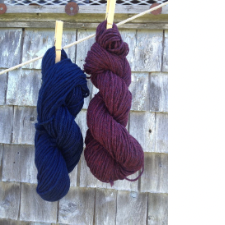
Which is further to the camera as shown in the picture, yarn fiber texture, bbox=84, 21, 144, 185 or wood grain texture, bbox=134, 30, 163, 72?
wood grain texture, bbox=134, 30, 163, 72

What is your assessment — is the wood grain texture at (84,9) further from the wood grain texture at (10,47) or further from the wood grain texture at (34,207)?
the wood grain texture at (34,207)

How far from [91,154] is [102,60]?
0.73 feet

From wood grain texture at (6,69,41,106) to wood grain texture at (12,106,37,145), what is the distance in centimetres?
3

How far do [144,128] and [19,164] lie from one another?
1.69 ft

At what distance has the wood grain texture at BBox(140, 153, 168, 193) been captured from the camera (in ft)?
3.32

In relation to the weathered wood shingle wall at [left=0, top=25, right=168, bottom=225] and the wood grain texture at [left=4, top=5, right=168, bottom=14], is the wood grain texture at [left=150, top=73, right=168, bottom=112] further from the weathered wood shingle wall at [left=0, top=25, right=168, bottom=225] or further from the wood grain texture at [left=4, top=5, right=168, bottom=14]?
the wood grain texture at [left=4, top=5, right=168, bottom=14]

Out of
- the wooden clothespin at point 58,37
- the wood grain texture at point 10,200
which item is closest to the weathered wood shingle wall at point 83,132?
the wood grain texture at point 10,200

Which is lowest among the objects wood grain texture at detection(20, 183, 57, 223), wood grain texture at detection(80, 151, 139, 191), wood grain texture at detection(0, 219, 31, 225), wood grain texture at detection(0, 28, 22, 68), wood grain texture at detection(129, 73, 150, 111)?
wood grain texture at detection(0, 219, 31, 225)

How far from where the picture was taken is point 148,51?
40.3 inches

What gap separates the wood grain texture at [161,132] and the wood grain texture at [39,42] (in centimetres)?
41

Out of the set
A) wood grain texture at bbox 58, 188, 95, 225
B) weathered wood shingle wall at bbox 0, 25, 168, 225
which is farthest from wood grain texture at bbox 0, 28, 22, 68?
wood grain texture at bbox 58, 188, 95, 225

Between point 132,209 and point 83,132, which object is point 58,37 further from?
point 132,209
